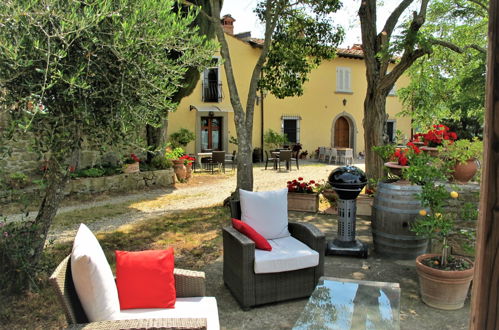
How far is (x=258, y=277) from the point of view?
3303mm

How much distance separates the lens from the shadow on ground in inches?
123

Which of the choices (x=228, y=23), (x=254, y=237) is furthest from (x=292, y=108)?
(x=254, y=237)

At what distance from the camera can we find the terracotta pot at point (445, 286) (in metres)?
3.29

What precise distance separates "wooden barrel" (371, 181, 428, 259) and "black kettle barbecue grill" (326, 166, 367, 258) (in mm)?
257

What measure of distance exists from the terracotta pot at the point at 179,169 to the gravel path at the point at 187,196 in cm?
28

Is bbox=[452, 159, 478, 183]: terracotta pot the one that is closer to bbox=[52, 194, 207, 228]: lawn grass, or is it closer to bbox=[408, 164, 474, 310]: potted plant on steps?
bbox=[408, 164, 474, 310]: potted plant on steps

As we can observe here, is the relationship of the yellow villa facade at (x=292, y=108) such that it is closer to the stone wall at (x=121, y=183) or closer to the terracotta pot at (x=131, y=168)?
the stone wall at (x=121, y=183)

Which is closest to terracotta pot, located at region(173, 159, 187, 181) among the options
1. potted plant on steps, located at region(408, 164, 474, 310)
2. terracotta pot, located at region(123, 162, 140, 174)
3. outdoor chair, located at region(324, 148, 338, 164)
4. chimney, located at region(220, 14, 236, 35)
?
terracotta pot, located at region(123, 162, 140, 174)

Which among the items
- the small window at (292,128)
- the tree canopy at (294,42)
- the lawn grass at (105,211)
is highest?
the tree canopy at (294,42)

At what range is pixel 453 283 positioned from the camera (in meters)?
3.29

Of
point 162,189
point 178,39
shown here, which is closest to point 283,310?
point 178,39

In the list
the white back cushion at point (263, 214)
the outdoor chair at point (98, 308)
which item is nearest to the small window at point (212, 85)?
the white back cushion at point (263, 214)

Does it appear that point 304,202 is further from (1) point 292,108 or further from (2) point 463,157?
(1) point 292,108

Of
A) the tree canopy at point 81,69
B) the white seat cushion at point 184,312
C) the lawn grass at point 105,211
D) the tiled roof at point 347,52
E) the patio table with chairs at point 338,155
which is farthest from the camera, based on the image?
the tiled roof at point 347,52
